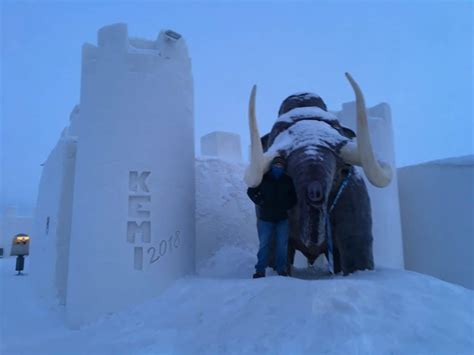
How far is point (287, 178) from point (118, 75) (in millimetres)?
2688

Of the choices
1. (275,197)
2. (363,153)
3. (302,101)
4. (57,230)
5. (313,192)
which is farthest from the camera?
(57,230)

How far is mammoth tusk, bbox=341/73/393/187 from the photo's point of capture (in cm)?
460

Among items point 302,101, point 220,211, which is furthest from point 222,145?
point 302,101

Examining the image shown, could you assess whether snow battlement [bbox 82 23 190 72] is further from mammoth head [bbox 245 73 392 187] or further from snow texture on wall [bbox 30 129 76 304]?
snow texture on wall [bbox 30 129 76 304]

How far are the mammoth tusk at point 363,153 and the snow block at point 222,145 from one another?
6340 millimetres

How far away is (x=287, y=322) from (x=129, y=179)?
2.85m

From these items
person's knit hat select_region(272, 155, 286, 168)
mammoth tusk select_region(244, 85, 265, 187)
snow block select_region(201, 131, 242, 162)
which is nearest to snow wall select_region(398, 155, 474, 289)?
person's knit hat select_region(272, 155, 286, 168)

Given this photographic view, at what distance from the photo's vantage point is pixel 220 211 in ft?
28.5

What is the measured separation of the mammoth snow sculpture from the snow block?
5553mm

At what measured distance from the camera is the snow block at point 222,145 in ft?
37.2

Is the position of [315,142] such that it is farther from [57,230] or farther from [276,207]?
[57,230]

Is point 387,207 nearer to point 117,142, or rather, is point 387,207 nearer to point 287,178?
point 287,178

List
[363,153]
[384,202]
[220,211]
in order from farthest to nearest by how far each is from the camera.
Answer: [220,211], [384,202], [363,153]

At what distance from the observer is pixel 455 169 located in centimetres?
795
